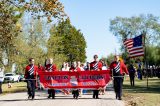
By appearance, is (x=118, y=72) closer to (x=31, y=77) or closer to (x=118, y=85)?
(x=118, y=85)

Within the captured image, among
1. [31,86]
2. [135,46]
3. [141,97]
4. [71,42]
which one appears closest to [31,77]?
[31,86]

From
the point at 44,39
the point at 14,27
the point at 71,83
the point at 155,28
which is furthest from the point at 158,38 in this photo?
the point at 71,83

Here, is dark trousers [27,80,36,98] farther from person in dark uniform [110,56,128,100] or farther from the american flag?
the american flag

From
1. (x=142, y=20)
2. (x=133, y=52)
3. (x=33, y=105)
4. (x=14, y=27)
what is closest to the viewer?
(x=33, y=105)

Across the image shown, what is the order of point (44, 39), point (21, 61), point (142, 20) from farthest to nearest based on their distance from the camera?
1. point (142, 20)
2. point (44, 39)
3. point (21, 61)

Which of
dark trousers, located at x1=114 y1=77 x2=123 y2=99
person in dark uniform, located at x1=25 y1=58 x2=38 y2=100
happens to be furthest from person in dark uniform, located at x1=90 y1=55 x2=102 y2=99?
person in dark uniform, located at x1=25 y1=58 x2=38 y2=100

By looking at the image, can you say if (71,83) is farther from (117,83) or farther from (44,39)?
(44,39)

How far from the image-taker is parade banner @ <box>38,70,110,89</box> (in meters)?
22.4

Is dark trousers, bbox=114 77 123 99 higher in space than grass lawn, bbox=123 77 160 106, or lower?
higher

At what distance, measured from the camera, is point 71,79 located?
22.6 metres

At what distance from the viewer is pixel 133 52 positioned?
3061 centimetres

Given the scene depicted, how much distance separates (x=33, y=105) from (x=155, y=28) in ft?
347

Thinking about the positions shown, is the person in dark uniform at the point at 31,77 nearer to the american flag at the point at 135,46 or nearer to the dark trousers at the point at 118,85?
the dark trousers at the point at 118,85

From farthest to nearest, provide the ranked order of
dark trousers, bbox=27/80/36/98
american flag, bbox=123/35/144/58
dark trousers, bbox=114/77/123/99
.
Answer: american flag, bbox=123/35/144/58 → dark trousers, bbox=27/80/36/98 → dark trousers, bbox=114/77/123/99
